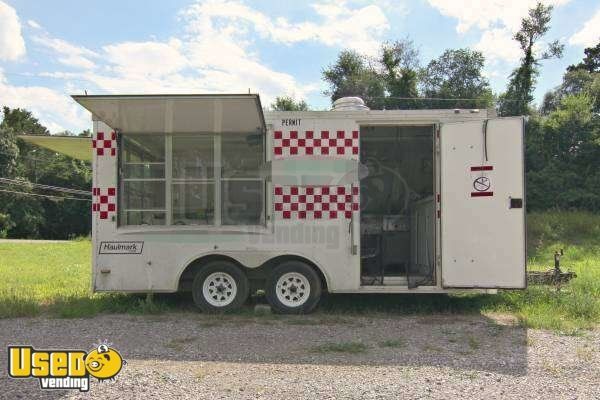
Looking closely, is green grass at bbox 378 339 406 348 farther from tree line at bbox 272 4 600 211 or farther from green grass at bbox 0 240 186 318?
tree line at bbox 272 4 600 211

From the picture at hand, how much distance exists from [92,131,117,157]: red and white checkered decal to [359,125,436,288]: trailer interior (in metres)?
3.72

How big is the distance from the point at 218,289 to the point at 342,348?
2.42 meters

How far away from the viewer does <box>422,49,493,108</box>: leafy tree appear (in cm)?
3491

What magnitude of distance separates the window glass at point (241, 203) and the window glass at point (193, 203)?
7.2 inches

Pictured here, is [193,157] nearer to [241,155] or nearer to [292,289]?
[241,155]

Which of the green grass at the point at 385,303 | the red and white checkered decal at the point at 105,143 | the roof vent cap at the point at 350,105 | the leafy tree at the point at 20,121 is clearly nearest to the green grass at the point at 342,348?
the green grass at the point at 385,303

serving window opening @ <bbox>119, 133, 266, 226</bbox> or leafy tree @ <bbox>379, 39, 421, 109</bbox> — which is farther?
leafy tree @ <bbox>379, 39, 421, 109</bbox>

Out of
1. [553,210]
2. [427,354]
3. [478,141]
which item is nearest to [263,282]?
[427,354]

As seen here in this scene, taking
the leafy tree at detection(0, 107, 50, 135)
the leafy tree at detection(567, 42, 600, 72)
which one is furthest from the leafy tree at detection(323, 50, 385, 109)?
the leafy tree at detection(0, 107, 50, 135)

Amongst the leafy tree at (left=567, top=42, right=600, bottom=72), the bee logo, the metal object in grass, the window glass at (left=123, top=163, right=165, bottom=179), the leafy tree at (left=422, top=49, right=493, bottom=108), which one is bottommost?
the bee logo

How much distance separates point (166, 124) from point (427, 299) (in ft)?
15.5

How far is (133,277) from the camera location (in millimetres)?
7660

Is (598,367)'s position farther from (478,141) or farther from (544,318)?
(478,141)

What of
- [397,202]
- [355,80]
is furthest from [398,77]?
[397,202]
